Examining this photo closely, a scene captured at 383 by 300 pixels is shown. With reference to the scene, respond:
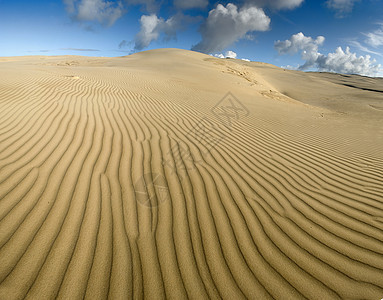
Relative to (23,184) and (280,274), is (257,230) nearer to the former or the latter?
(280,274)

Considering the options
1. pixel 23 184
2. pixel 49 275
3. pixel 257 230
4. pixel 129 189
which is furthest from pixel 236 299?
pixel 23 184

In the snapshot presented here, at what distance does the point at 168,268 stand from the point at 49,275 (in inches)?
33.7

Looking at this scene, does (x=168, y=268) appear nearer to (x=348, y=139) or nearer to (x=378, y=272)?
(x=378, y=272)

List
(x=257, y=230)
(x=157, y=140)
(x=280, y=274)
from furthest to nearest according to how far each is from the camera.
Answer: (x=157, y=140), (x=257, y=230), (x=280, y=274)

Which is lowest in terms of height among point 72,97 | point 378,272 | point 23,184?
point 378,272

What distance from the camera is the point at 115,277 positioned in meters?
1.47

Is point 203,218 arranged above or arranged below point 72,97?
below

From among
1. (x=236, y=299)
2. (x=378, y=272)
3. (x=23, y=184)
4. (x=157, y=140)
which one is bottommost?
(x=236, y=299)

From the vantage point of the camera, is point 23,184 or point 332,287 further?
point 23,184

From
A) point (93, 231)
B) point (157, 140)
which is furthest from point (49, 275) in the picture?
point (157, 140)

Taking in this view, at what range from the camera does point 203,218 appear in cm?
204

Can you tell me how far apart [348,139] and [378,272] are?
449cm

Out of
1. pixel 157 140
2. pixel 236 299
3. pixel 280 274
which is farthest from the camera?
pixel 157 140

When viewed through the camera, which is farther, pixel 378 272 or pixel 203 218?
pixel 203 218
